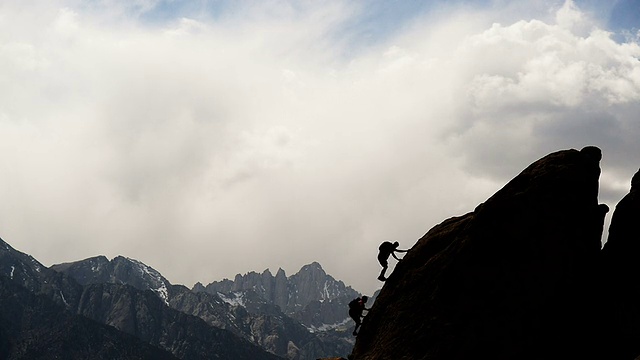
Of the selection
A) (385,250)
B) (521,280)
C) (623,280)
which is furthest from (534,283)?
(385,250)

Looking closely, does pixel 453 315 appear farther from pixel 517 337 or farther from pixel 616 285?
pixel 616 285

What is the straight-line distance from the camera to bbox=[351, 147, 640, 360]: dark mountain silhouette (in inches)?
1020

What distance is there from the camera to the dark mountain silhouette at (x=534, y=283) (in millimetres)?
25906

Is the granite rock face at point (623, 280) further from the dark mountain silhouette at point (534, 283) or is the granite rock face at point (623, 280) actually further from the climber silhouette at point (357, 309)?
the climber silhouette at point (357, 309)

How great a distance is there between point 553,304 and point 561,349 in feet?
7.73

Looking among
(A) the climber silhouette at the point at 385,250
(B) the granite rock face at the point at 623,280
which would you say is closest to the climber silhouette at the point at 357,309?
(A) the climber silhouette at the point at 385,250

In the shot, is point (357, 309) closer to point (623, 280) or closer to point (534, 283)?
point (534, 283)

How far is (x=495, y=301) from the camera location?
85.9ft

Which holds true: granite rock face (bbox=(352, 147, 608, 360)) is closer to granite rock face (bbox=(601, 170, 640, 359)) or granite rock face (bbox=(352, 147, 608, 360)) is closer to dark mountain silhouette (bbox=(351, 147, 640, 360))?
dark mountain silhouette (bbox=(351, 147, 640, 360))

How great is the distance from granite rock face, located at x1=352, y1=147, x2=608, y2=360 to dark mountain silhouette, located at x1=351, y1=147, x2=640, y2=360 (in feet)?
0.16

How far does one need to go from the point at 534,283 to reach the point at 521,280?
0.65 meters

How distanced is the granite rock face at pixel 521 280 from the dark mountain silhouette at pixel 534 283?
0.05m

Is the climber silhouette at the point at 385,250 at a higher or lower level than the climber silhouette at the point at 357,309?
higher

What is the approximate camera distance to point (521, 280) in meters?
26.2
